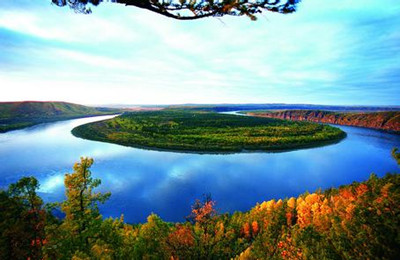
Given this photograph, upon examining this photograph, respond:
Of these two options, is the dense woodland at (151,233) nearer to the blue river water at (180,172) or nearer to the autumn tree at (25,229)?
the autumn tree at (25,229)

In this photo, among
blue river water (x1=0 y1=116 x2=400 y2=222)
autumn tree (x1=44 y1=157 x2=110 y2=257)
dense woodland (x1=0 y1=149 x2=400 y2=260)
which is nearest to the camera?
dense woodland (x1=0 y1=149 x2=400 y2=260)

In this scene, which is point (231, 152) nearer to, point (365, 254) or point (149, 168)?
point (149, 168)

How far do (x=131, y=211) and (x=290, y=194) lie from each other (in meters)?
30.7

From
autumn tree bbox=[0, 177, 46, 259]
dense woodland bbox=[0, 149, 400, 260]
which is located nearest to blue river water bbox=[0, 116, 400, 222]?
dense woodland bbox=[0, 149, 400, 260]

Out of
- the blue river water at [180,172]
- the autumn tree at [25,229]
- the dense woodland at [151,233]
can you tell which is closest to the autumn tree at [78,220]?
the dense woodland at [151,233]

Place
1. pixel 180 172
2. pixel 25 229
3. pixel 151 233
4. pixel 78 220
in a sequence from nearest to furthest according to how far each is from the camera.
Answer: pixel 78 220 < pixel 25 229 < pixel 151 233 < pixel 180 172

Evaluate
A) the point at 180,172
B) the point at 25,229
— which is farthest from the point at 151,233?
the point at 180,172

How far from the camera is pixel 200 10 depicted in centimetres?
640

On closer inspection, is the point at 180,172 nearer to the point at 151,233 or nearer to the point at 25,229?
the point at 151,233

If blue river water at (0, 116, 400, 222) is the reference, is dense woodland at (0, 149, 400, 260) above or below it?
above

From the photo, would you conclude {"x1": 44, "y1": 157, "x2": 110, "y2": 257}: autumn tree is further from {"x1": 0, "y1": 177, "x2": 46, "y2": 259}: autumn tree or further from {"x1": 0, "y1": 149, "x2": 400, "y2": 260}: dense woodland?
{"x1": 0, "y1": 177, "x2": 46, "y2": 259}: autumn tree

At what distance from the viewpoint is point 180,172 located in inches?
2188

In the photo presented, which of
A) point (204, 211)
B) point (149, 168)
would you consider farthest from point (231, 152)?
point (204, 211)

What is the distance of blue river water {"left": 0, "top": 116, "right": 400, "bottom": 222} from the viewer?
134ft
